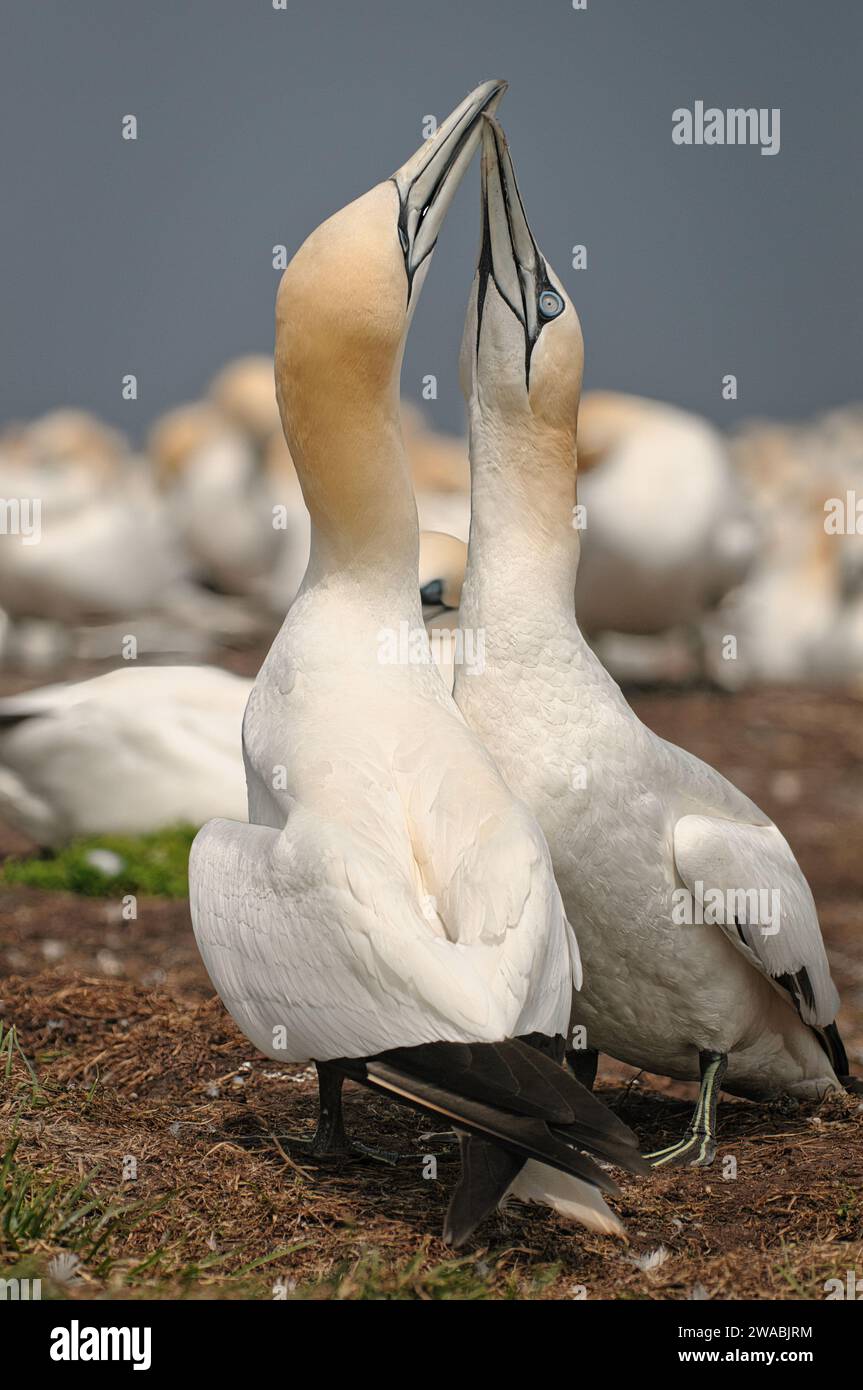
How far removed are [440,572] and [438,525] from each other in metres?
3.04

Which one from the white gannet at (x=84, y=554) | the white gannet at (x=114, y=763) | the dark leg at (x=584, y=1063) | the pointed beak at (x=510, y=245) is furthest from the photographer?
the white gannet at (x=84, y=554)

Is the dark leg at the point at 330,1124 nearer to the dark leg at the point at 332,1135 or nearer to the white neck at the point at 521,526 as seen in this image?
the dark leg at the point at 332,1135

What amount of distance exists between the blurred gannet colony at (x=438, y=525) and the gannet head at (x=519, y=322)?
5579 mm

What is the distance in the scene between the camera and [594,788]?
4.23 m

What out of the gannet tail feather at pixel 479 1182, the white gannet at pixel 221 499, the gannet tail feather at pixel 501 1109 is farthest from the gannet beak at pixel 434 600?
the white gannet at pixel 221 499

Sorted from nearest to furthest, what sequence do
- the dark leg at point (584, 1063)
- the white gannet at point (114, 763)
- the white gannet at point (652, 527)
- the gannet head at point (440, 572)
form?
the dark leg at point (584, 1063) < the gannet head at point (440, 572) < the white gannet at point (114, 763) < the white gannet at point (652, 527)

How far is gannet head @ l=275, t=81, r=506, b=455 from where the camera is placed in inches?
161

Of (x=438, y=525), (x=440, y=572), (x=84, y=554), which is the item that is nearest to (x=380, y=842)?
(x=440, y=572)

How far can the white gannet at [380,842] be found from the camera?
3346mm

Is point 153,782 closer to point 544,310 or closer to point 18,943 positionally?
point 18,943

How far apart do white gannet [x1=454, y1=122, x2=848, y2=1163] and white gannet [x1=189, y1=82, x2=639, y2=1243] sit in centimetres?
26

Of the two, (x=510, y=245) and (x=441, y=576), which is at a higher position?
(x=510, y=245)

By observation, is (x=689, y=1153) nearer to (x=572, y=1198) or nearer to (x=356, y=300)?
(x=572, y=1198)

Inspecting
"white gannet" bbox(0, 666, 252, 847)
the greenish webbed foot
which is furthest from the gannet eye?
"white gannet" bbox(0, 666, 252, 847)
